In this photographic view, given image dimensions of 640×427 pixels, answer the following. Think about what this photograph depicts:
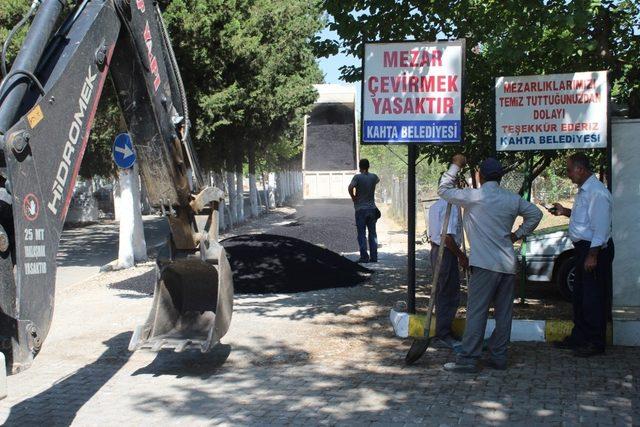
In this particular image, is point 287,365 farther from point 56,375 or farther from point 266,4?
point 266,4

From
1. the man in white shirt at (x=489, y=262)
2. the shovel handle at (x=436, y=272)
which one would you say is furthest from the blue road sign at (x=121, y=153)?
the man in white shirt at (x=489, y=262)

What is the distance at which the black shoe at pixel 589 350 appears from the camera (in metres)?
7.47

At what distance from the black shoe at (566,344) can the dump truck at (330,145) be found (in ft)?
71.2

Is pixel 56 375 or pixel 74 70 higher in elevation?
pixel 74 70

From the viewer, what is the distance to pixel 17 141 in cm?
418

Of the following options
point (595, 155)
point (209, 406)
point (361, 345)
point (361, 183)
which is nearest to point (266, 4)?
point (361, 183)

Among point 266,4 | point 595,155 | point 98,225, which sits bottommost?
point 98,225

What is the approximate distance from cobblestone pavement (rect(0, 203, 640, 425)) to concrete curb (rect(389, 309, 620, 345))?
8.1 inches

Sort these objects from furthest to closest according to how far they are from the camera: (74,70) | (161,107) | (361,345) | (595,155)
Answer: (595,155), (361,345), (161,107), (74,70)

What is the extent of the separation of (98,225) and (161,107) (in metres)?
28.1

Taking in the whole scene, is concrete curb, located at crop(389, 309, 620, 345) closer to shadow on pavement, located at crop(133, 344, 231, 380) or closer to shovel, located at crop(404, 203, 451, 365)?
shovel, located at crop(404, 203, 451, 365)

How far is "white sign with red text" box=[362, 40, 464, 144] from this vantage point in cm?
854

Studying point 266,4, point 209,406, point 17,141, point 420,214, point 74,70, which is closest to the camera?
point 17,141

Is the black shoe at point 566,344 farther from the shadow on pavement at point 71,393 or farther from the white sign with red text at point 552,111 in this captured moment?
the shadow on pavement at point 71,393
